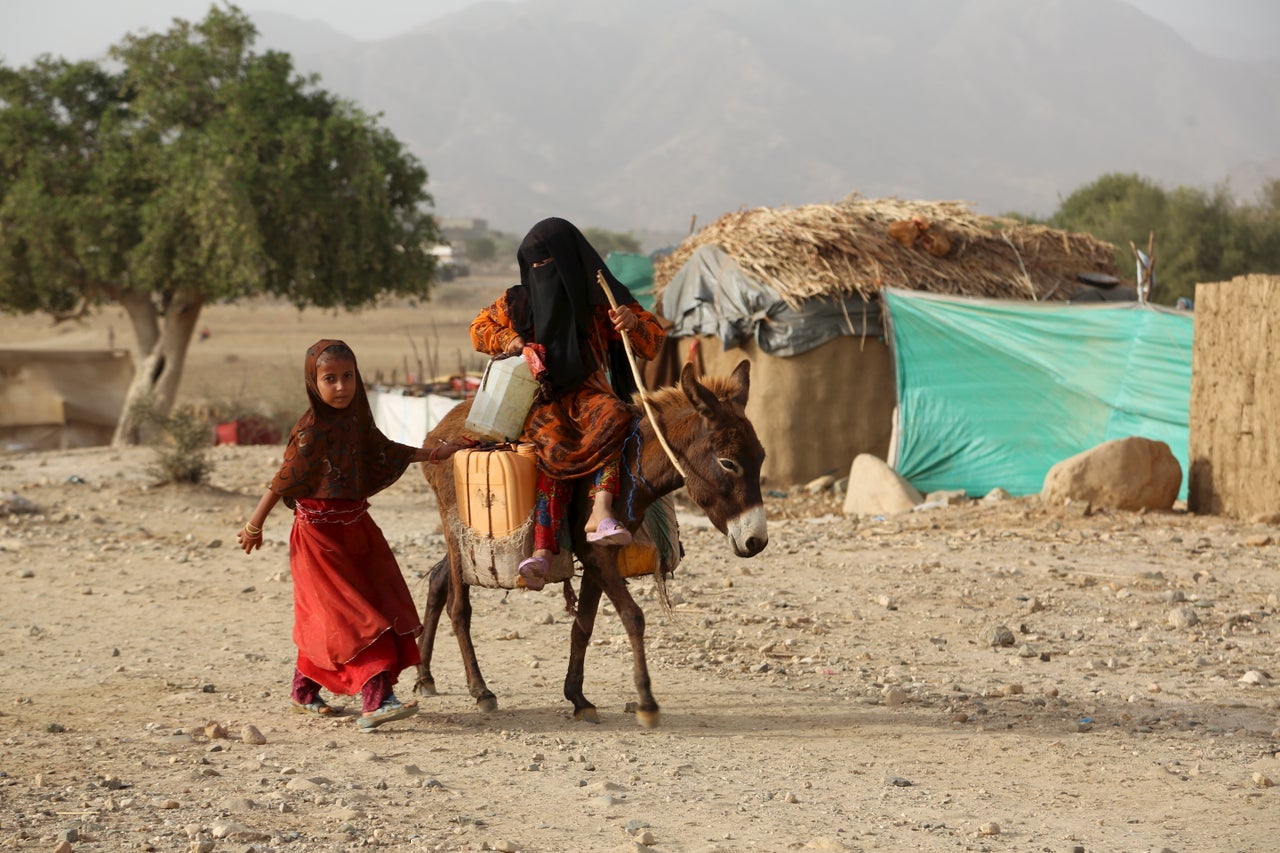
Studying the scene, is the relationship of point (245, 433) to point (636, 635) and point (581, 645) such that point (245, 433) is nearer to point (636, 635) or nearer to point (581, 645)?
point (581, 645)

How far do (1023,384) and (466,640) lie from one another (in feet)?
28.0

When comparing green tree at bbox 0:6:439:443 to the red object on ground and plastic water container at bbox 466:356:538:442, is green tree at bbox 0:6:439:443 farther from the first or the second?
plastic water container at bbox 466:356:538:442

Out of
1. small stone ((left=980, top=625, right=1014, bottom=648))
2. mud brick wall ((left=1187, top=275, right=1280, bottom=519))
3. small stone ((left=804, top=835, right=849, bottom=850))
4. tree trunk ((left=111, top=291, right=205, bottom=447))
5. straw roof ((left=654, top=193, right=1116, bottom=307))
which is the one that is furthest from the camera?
tree trunk ((left=111, top=291, right=205, bottom=447))

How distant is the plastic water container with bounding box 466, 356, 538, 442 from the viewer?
5.69m

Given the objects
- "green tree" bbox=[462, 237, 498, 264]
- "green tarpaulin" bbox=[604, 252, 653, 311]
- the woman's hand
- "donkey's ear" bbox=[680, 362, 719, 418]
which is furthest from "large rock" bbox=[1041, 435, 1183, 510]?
"green tree" bbox=[462, 237, 498, 264]

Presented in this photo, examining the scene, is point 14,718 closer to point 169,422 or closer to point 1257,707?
point 1257,707

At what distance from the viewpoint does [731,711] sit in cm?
596

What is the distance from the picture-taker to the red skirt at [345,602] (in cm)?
548

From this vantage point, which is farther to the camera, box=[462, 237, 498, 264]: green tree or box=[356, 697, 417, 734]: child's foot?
box=[462, 237, 498, 264]: green tree

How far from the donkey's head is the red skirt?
1.34 m

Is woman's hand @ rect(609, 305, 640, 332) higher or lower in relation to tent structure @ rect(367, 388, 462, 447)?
higher

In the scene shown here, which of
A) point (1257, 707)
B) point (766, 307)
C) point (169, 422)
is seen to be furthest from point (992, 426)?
point (169, 422)

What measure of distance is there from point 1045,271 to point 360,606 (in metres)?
10.7

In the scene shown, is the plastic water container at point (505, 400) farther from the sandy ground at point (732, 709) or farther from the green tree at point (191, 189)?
the green tree at point (191, 189)
